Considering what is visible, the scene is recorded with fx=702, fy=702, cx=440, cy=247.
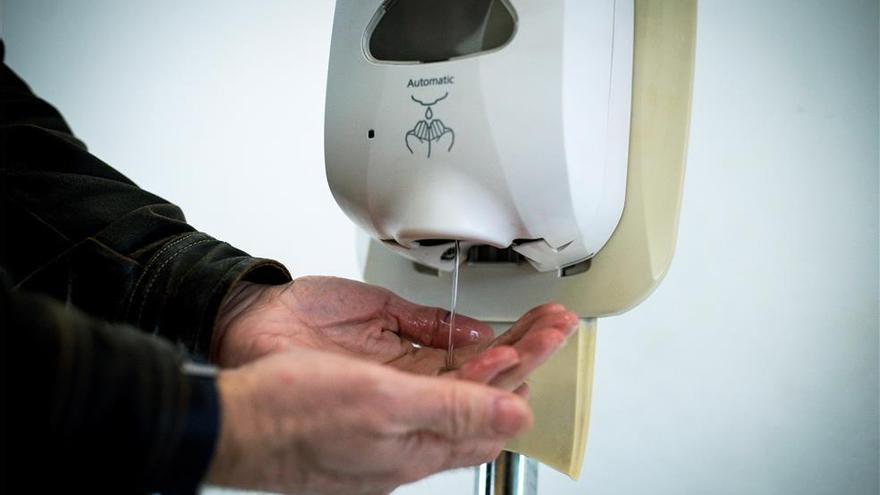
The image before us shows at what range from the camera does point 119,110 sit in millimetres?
1090

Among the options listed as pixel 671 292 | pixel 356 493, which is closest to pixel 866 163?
pixel 671 292

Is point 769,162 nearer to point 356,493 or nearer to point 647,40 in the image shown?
point 647,40

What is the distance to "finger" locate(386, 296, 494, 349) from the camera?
63 centimetres

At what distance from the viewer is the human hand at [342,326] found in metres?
0.62

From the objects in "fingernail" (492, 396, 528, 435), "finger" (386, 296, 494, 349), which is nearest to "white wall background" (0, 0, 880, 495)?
"finger" (386, 296, 494, 349)

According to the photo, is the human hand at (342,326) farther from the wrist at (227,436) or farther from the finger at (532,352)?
the wrist at (227,436)

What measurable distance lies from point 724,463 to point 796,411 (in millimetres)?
104

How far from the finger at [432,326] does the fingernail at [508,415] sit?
230mm

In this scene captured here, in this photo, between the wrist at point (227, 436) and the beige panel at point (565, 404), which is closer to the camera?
the wrist at point (227, 436)

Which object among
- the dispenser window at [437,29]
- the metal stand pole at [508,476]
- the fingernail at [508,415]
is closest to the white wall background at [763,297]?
the metal stand pole at [508,476]

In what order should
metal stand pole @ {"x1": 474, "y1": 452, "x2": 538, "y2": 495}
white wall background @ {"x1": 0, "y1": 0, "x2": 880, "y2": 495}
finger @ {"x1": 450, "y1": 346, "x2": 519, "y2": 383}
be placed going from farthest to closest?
white wall background @ {"x1": 0, "y1": 0, "x2": 880, "y2": 495} < metal stand pole @ {"x1": 474, "y1": 452, "x2": 538, "y2": 495} < finger @ {"x1": 450, "y1": 346, "x2": 519, "y2": 383}

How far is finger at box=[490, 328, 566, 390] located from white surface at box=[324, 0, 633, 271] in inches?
3.6

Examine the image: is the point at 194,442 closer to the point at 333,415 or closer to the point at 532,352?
the point at 333,415

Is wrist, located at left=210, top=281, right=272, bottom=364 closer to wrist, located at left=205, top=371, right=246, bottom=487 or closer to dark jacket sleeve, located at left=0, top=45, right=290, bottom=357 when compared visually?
dark jacket sleeve, located at left=0, top=45, right=290, bottom=357
